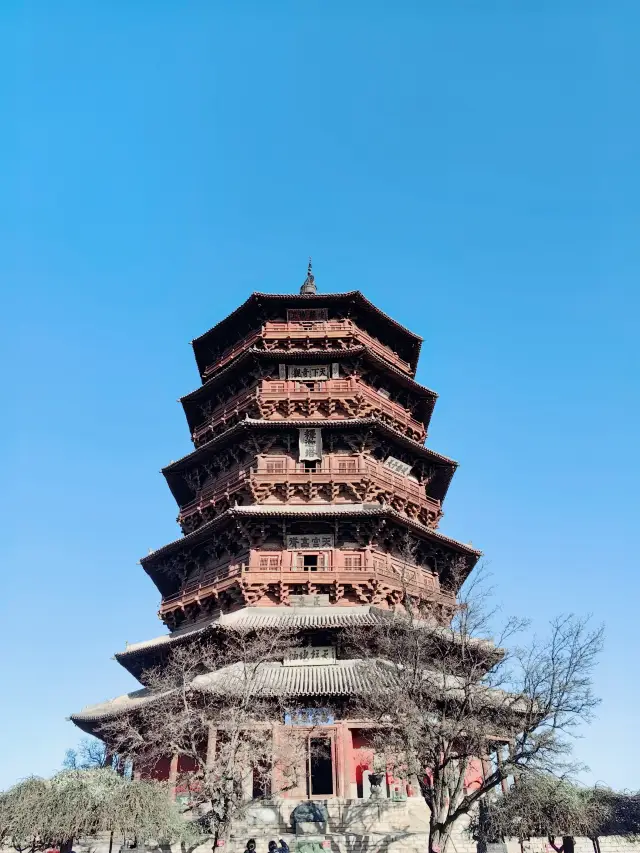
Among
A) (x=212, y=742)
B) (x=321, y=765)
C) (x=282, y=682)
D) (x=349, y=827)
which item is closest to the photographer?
(x=349, y=827)

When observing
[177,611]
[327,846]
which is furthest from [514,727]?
[177,611]

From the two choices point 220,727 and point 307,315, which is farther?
point 307,315

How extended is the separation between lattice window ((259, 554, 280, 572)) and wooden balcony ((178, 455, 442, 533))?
2181 millimetres

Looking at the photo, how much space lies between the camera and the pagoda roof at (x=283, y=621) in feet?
67.3

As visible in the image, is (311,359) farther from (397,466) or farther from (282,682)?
(282,682)

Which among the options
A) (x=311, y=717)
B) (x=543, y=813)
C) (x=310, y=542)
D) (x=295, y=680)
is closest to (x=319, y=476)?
(x=310, y=542)

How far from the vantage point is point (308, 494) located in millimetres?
24875

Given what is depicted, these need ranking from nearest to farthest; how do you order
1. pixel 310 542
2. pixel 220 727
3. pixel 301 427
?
pixel 220 727, pixel 310 542, pixel 301 427

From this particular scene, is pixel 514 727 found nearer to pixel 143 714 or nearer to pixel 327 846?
pixel 327 846

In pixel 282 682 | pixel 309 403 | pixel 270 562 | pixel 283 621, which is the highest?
pixel 309 403

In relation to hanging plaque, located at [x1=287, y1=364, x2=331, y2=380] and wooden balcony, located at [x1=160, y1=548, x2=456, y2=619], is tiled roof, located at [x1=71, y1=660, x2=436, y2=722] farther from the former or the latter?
hanging plaque, located at [x1=287, y1=364, x2=331, y2=380]

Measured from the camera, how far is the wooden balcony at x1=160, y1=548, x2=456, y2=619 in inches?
888

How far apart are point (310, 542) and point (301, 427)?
4.47 m

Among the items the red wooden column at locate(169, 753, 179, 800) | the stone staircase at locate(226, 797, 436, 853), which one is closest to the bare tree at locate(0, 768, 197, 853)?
the stone staircase at locate(226, 797, 436, 853)
